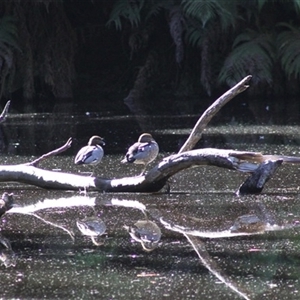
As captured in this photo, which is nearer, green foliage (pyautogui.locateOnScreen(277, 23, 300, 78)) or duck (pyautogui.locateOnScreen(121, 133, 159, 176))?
duck (pyautogui.locateOnScreen(121, 133, 159, 176))

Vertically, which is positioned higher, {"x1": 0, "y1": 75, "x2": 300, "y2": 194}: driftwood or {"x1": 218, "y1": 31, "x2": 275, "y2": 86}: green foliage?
{"x1": 0, "y1": 75, "x2": 300, "y2": 194}: driftwood

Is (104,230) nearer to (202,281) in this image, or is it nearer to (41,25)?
(202,281)

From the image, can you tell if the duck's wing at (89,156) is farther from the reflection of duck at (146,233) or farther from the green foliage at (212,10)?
the green foliage at (212,10)

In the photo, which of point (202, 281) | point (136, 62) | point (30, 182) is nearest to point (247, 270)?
point (202, 281)

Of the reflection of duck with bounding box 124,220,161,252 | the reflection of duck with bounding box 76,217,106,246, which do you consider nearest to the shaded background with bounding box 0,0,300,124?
the reflection of duck with bounding box 76,217,106,246

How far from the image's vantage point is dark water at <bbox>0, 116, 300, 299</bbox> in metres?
4.46

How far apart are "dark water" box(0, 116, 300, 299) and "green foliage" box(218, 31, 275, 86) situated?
4646 mm

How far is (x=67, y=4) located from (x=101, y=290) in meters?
10.9

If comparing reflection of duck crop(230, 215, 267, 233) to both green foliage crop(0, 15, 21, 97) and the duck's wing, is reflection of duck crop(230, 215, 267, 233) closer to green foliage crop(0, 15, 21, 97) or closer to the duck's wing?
the duck's wing

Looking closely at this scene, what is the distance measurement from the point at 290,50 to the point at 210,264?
28.0ft

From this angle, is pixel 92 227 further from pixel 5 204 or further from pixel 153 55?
pixel 153 55

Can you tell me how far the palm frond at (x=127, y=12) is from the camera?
13711mm

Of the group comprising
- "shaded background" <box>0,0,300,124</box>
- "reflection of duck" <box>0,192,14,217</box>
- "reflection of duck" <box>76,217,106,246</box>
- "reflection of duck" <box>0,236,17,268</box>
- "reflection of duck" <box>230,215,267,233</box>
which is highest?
"reflection of duck" <box>0,192,14,217</box>

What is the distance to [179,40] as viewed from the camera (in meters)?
13.7
